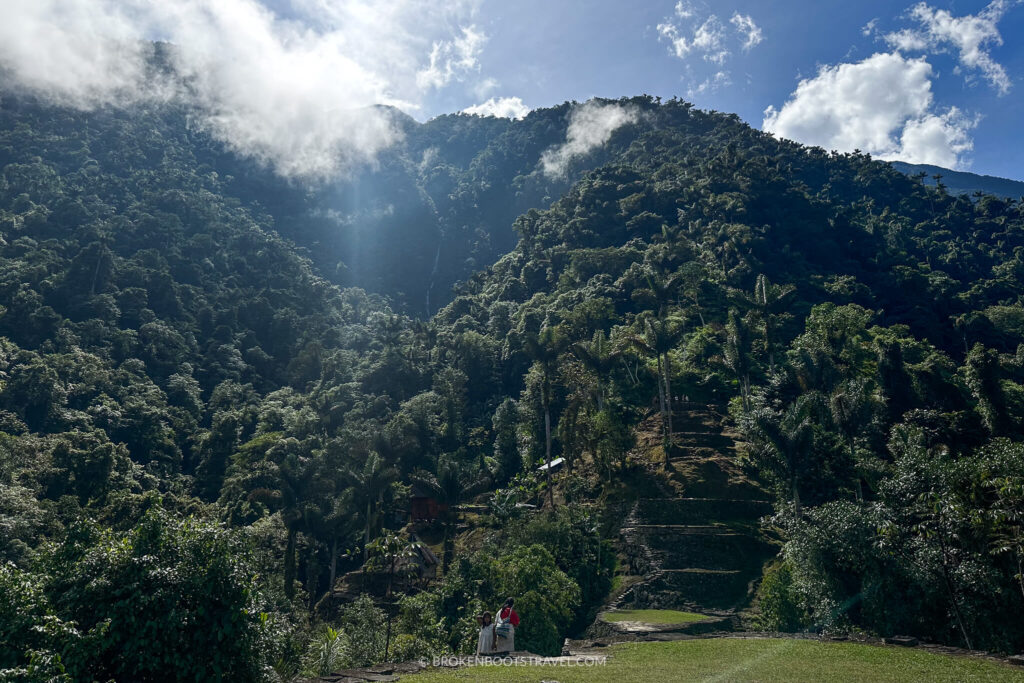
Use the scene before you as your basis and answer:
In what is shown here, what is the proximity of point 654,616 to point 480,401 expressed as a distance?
5398 cm

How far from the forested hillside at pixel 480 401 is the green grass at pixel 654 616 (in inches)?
96.9

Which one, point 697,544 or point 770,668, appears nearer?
point 770,668

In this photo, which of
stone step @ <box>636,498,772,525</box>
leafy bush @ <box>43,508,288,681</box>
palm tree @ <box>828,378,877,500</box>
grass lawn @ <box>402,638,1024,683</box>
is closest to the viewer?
leafy bush @ <box>43,508,288,681</box>

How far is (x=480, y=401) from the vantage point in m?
80.9

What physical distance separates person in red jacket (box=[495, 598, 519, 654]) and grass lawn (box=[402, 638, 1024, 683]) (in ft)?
6.25

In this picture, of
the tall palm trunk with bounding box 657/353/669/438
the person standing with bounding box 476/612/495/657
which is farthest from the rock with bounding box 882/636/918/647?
the tall palm trunk with bounding box 657/353/669/438

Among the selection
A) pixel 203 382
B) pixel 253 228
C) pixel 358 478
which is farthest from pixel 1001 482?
pixel 253 228

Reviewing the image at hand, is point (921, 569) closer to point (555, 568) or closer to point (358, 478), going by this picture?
point (555, 568)

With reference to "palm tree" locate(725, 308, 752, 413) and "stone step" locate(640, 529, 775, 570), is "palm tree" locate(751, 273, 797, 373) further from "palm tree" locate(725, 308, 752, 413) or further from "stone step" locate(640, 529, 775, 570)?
"stone step" locate(640, 529, 775, 570)

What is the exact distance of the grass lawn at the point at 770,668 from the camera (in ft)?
44.7

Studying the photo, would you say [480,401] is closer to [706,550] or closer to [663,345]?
[663,345]

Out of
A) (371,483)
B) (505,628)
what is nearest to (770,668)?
(505,628)

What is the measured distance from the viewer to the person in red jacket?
55.1 ft

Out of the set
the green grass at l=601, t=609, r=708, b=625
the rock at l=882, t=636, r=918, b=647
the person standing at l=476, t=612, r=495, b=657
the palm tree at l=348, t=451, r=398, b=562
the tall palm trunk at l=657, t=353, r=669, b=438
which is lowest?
the green grass at l=601, t=609, r=708, b=625
